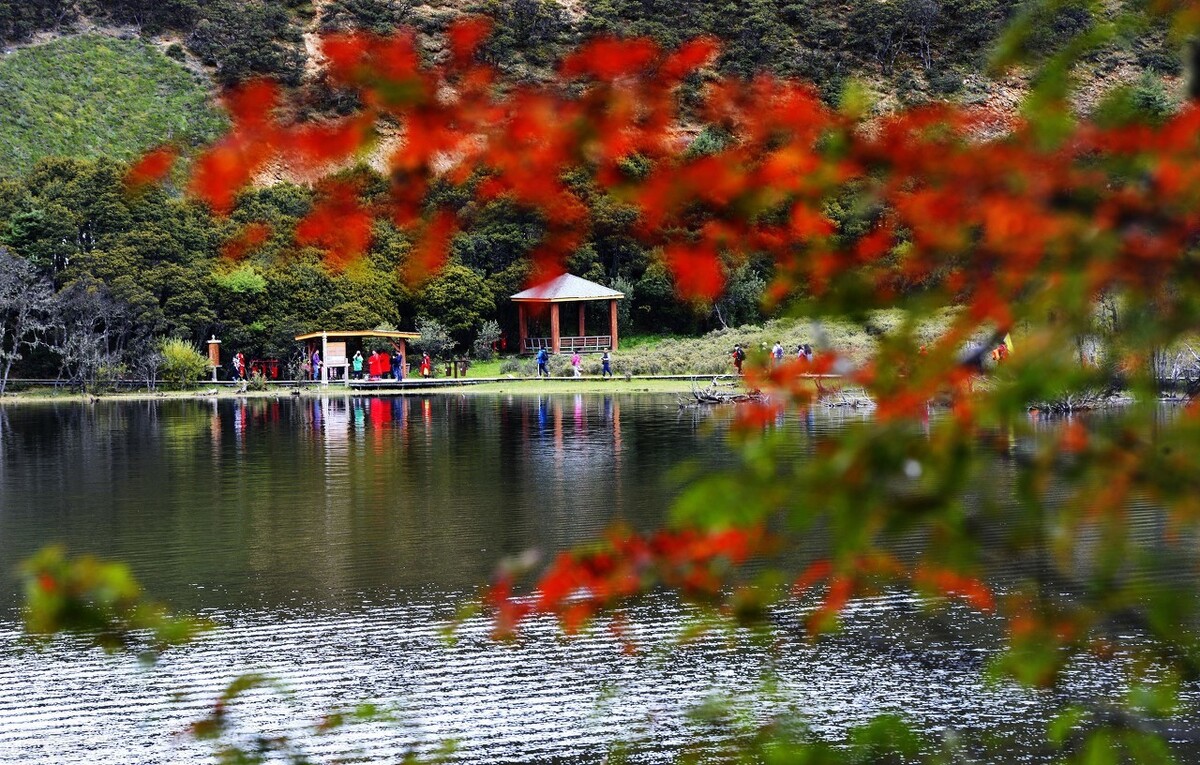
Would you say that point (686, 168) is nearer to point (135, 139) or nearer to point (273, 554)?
point (273, 554)

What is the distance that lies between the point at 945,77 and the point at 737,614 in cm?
8830

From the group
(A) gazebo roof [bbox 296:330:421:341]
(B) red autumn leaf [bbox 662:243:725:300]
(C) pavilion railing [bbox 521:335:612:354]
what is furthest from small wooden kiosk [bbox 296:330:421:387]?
(B) red autumn leaf [bbox 662:243:725:300]

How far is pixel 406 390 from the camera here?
181 ft

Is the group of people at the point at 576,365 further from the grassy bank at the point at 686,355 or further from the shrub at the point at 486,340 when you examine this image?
the shrub at the point at 486,340

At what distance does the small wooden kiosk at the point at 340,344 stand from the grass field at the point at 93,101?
23.8 m

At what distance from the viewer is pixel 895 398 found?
2254 mm

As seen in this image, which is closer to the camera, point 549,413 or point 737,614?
point 737,614

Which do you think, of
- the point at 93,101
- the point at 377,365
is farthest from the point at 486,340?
the point at 93,101

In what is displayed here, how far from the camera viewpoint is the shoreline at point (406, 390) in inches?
2045

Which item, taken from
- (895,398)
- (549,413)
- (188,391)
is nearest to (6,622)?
(895,398)

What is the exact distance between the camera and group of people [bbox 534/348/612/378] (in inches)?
2227

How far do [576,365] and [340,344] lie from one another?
1080 cm

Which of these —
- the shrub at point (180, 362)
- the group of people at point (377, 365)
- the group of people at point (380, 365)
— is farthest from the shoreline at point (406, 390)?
the group of people at point (377, 365)

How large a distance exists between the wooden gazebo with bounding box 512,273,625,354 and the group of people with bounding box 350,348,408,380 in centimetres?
605
